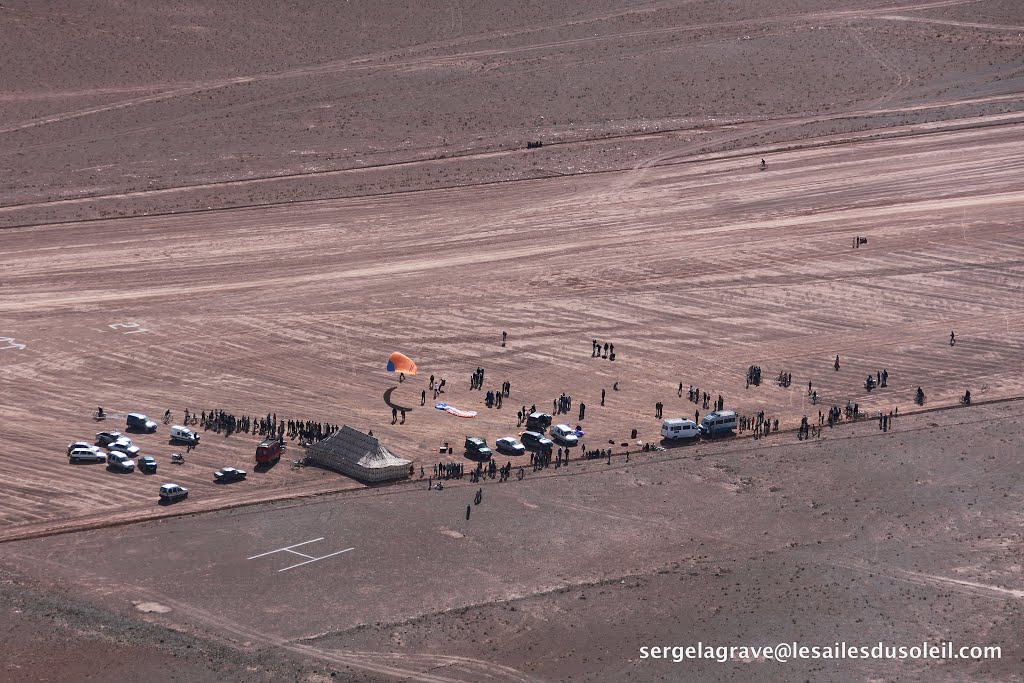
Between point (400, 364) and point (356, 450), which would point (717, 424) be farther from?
point (356, 450)

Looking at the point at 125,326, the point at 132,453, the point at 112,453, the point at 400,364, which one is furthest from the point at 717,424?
the point at 125,326

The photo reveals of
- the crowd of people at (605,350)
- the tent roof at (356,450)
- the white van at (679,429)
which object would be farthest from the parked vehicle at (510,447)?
the crowd of people at (605,350)

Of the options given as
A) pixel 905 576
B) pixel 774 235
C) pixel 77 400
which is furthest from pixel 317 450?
pixel 774 235

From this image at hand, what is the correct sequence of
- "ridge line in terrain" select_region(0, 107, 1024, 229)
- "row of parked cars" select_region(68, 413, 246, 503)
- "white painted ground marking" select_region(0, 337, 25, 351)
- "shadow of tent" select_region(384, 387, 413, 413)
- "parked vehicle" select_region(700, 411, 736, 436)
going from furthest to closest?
"ridge line in terrain" select_region(0, 107, 1024, 229) → "white painted ground marking" select_region(0, 337, 25, 351) → "shadow of tent" select_region(384, 387, 413, 413) → "parked vehicle" select_region(700, 411, 736, 436) → "row of parked cars" select_region(68, 413, 246, 503)

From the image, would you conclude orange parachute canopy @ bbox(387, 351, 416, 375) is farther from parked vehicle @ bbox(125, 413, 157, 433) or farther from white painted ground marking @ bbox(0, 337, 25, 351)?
white painted ground marking @ bbox(0, 337, 25, 351)

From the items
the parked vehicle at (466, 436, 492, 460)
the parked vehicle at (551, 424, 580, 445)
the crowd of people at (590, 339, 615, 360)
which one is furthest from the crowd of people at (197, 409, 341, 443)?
the crowd of people at (590, 339, 615, 360)
